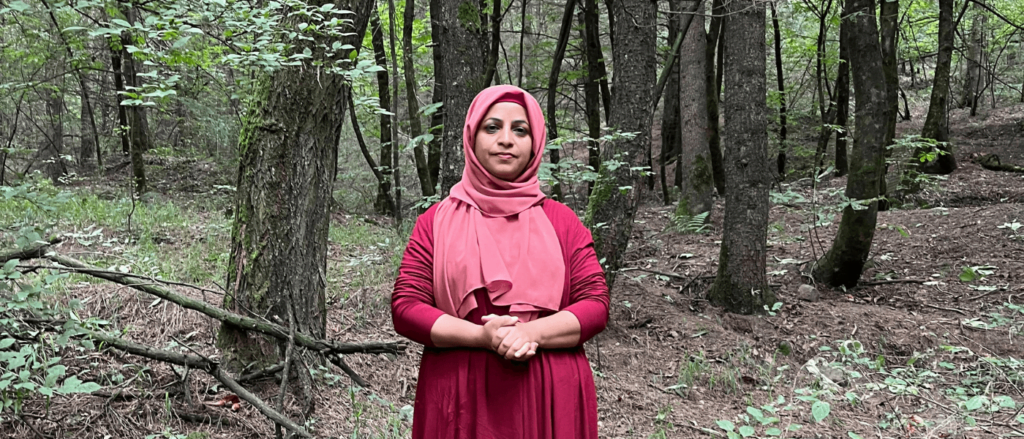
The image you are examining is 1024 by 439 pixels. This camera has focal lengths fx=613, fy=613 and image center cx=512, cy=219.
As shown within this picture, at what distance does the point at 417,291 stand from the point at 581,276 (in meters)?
0.55

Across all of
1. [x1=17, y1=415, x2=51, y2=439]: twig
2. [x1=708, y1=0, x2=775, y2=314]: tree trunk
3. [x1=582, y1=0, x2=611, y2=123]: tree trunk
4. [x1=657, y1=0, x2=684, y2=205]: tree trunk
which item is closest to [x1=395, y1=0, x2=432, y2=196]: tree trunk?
[x1=582, y1=0, x2=611, y2=123]: tree trunk

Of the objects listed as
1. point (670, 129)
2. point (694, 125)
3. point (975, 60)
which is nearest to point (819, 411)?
point (694, 125)

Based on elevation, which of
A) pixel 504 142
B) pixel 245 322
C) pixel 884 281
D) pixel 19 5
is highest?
pixel 19 5

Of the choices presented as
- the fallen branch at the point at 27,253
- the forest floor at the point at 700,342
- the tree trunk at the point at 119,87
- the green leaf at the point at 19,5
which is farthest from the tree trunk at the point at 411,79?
the green leaf at the point at 19,5

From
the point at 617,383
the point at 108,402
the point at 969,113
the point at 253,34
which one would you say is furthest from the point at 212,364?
the point at 969,113

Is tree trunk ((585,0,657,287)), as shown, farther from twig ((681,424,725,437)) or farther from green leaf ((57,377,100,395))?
green leaf ((57,377,100,395))

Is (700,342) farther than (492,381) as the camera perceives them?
Yes

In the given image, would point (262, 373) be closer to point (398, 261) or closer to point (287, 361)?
point (287, 361)

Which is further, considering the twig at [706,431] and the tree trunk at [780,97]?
the tree trunk at [780,97]

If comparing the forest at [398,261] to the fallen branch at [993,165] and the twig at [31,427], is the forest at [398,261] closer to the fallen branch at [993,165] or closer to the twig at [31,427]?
the twig at [31,427]

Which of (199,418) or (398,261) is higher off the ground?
(398,261)

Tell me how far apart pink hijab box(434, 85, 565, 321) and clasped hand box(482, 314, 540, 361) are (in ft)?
0.34

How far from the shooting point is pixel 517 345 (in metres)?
1.75

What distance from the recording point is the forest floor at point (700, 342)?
3.70 meters
